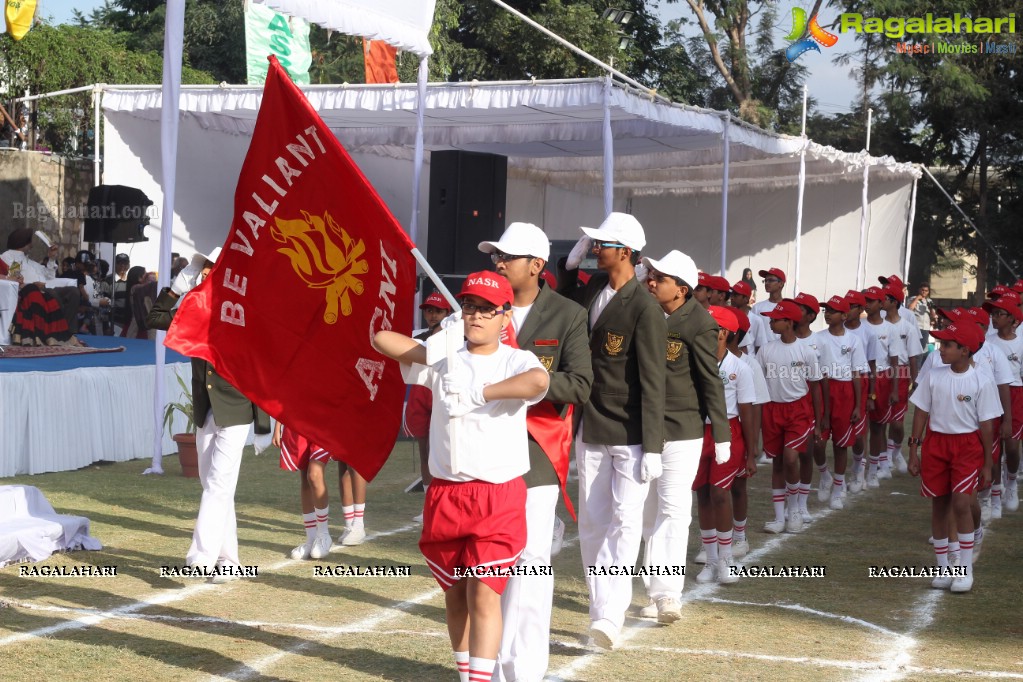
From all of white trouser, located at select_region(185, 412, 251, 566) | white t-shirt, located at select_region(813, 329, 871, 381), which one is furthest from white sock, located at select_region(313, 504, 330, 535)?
white t-shirt, located at select_region(813, 329, 871, 381)

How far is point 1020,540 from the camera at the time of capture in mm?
10242

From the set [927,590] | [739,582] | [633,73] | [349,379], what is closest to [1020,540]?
[927,590]

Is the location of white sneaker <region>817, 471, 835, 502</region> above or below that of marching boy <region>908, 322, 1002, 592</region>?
below

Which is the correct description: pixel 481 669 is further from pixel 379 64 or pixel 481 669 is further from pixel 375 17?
pixel 379 64

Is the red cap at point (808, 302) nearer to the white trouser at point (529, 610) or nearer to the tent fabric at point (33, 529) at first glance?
the tent fabric at point (33, 529)

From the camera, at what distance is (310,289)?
20.1 ft

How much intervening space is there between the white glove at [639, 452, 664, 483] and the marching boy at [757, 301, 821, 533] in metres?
4.02

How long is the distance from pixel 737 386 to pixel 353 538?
2.79m

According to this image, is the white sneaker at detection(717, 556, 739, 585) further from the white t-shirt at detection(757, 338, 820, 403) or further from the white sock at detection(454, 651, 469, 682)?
the white sock at detection(454, 651, 469, 682)

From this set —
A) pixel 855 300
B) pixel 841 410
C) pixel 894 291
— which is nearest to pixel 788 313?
pixel 841 410

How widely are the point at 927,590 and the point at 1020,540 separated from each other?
2.47m

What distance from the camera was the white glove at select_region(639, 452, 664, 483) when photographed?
251 inches

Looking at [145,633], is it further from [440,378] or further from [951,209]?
[951,209]

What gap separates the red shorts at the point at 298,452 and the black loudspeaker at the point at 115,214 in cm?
1075
